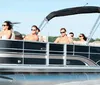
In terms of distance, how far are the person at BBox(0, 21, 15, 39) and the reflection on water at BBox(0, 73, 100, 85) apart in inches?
34.8

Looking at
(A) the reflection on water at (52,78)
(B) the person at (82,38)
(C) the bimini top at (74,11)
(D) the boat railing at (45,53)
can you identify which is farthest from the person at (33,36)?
(C) the bimini top at (74,11)

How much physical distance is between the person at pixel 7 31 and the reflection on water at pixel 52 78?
883mm

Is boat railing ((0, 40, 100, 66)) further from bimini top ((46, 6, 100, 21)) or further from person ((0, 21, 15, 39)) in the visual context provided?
bimini top ((46, 6, 100, 21))

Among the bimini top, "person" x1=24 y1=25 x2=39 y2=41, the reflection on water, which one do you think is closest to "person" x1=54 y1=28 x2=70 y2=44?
"person" x1=24 y1=25 x2=39 y2=41

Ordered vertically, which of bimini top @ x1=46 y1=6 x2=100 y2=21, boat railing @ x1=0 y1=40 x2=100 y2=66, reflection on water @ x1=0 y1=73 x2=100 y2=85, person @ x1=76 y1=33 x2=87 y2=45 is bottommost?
reflection on water @ x1=0 y1=73 x2=100 y2=85

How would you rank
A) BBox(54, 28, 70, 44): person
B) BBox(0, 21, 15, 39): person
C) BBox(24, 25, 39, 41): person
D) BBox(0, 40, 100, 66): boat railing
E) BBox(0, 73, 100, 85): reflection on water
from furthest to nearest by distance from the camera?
BBox(54, 28, 70, 44): person, BBox(24, 25, 39, 41): person, BBox(0, 21, 15, 39): person, BBox(0, 40, 100, 66): boat railing, BBox(0, 73, 100, 85): reflection on water

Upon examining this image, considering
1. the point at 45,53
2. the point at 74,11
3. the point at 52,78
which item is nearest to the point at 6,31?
the point at 45,53

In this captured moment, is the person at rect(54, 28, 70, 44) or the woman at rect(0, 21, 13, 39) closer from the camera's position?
the woman at rect(0, 21, 13, 39)

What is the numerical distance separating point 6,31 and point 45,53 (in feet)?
2.51

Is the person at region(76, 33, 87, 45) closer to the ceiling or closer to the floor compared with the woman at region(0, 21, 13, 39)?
closer to the floor

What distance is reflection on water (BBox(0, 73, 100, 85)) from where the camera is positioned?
6416 mm

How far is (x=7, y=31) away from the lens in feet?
23.4

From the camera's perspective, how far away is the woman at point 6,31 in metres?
7.11

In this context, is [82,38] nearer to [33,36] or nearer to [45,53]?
[33,36]
